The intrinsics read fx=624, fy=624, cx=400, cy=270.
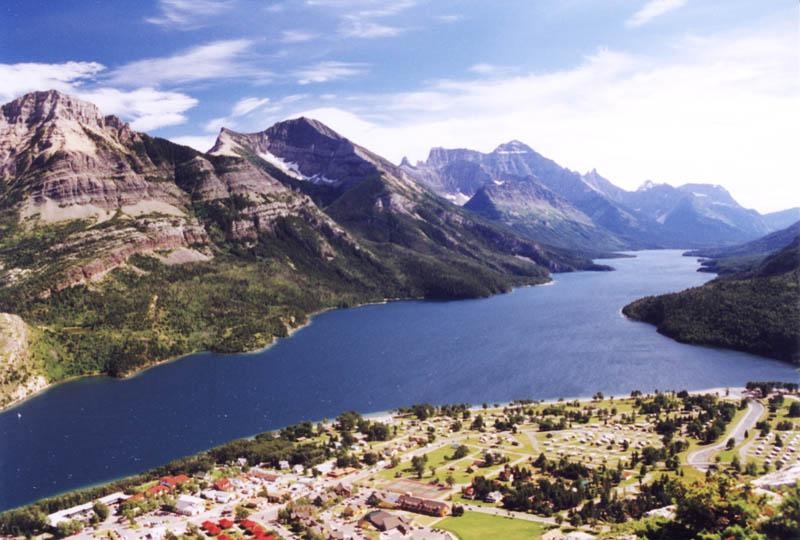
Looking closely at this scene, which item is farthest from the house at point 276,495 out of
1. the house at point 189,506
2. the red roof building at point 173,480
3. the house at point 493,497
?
the house at point 493,497

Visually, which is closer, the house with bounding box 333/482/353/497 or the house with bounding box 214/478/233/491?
the house with bounding box 333/482/353/497

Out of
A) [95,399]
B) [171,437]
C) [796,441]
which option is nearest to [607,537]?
[796,441]

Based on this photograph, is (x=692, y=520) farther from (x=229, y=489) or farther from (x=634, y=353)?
(x=634, y=353)

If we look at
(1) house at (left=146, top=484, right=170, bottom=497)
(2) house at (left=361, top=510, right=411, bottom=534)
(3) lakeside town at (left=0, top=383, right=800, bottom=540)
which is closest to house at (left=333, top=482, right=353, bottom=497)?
(3) lakeside town at (left=0, top=383, right=800, bottom=540)

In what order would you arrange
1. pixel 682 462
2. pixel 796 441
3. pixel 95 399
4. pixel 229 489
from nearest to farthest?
1. pixel 229 489
2. pixel 682 462
3. pixel 796 441
4. pixel 95 399

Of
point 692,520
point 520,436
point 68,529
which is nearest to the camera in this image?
point 692,520

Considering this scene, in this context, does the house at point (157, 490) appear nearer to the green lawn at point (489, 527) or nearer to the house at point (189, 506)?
the house at point (189, 506)

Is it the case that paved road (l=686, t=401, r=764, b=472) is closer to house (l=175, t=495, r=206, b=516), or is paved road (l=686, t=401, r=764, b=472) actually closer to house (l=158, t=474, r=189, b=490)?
house (l=175, t=495, r=206, b=516)
